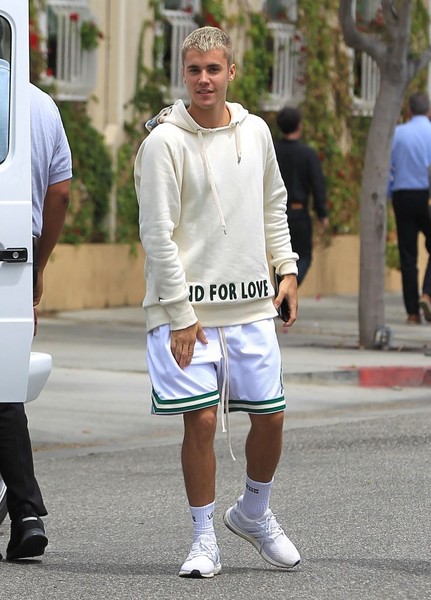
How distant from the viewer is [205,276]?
18.5ft

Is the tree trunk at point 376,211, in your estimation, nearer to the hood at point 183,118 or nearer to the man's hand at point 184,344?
the hood at point 183,118

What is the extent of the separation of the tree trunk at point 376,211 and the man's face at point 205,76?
7972mm

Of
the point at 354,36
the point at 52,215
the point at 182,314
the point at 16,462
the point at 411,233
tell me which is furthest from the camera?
the point at 411,233

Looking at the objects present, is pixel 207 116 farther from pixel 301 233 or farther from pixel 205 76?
pixel 301 233

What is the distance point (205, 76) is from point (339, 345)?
8426 mm

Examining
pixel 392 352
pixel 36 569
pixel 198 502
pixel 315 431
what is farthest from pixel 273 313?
pixel 392 352

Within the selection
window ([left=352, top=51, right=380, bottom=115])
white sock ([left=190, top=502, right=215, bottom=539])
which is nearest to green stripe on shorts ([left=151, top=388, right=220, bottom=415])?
white sock ([left=190, top=502, right=215, bottom=539])

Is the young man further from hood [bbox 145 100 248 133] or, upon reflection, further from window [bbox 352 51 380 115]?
window [bbox 352 51 380 115]

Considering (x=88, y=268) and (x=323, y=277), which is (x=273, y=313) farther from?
(x=323, y=277)

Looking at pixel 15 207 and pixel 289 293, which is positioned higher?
pixel 15 207

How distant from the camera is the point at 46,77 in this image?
52.7ft

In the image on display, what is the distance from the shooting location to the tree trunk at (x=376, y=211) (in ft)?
44.6

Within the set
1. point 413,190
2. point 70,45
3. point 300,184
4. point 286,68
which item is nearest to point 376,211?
point 300,184

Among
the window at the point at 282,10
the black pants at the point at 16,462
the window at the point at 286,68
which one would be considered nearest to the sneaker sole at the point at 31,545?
the black pants at the point at 16,462
